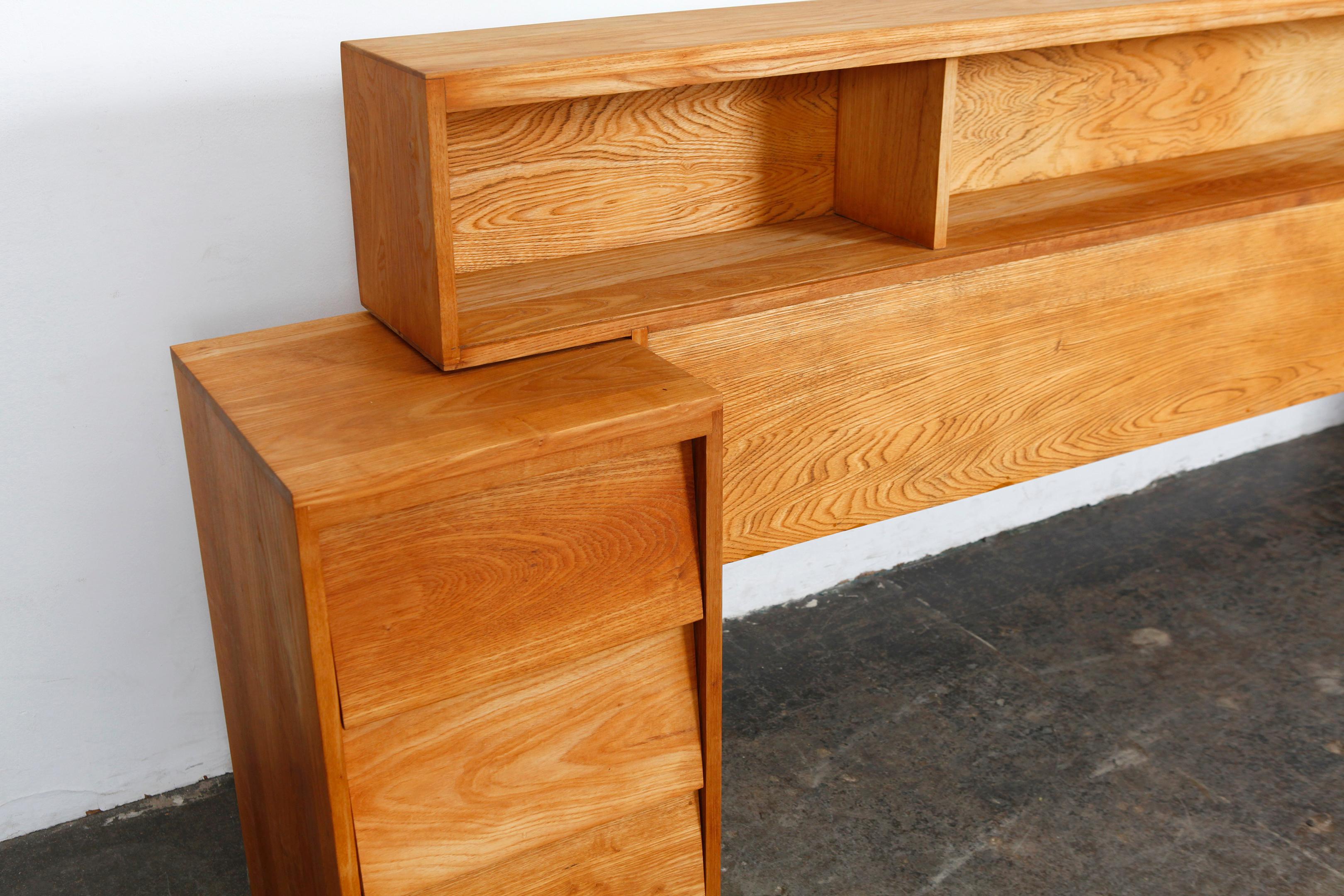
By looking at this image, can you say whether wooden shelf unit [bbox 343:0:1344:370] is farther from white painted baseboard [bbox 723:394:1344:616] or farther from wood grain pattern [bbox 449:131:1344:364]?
white painted baseboard [bbox 723:394:1344:616]

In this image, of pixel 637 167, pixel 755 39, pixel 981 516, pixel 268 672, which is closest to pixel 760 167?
pixel 637 167

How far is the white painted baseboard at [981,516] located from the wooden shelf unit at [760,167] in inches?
25.9

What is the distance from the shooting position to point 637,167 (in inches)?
64.6

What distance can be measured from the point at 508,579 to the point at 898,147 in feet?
2.82

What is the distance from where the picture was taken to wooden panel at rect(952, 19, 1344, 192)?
1.88 m

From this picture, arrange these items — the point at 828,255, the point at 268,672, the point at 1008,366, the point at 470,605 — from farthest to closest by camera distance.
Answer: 1. the point at 1008,366
2. the point at 828,255
3. the point at 268,672
4. the point at 470,605

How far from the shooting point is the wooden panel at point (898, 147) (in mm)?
1532

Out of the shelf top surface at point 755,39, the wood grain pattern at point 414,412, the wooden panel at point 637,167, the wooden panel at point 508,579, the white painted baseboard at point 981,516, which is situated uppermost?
the shelf top surface at point 755,39

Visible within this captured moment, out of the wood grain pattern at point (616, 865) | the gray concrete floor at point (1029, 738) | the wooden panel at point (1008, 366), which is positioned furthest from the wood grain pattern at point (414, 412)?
the gray concrete floor at point (1029, 738)

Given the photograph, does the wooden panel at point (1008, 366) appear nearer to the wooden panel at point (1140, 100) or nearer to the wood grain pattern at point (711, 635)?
the wood grain pattern at point (711, 635)

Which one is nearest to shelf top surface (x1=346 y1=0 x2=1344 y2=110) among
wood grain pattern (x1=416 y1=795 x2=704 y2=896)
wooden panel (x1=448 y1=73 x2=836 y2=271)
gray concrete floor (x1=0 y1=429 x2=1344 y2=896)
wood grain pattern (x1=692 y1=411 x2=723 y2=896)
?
wooden panel (x1=448 y1=73 x2=836 y2=271)

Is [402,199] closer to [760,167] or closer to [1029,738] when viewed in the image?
[760,167]

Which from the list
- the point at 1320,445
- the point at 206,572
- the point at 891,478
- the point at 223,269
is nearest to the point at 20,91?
the point at 223,269

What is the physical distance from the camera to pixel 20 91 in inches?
58.9
